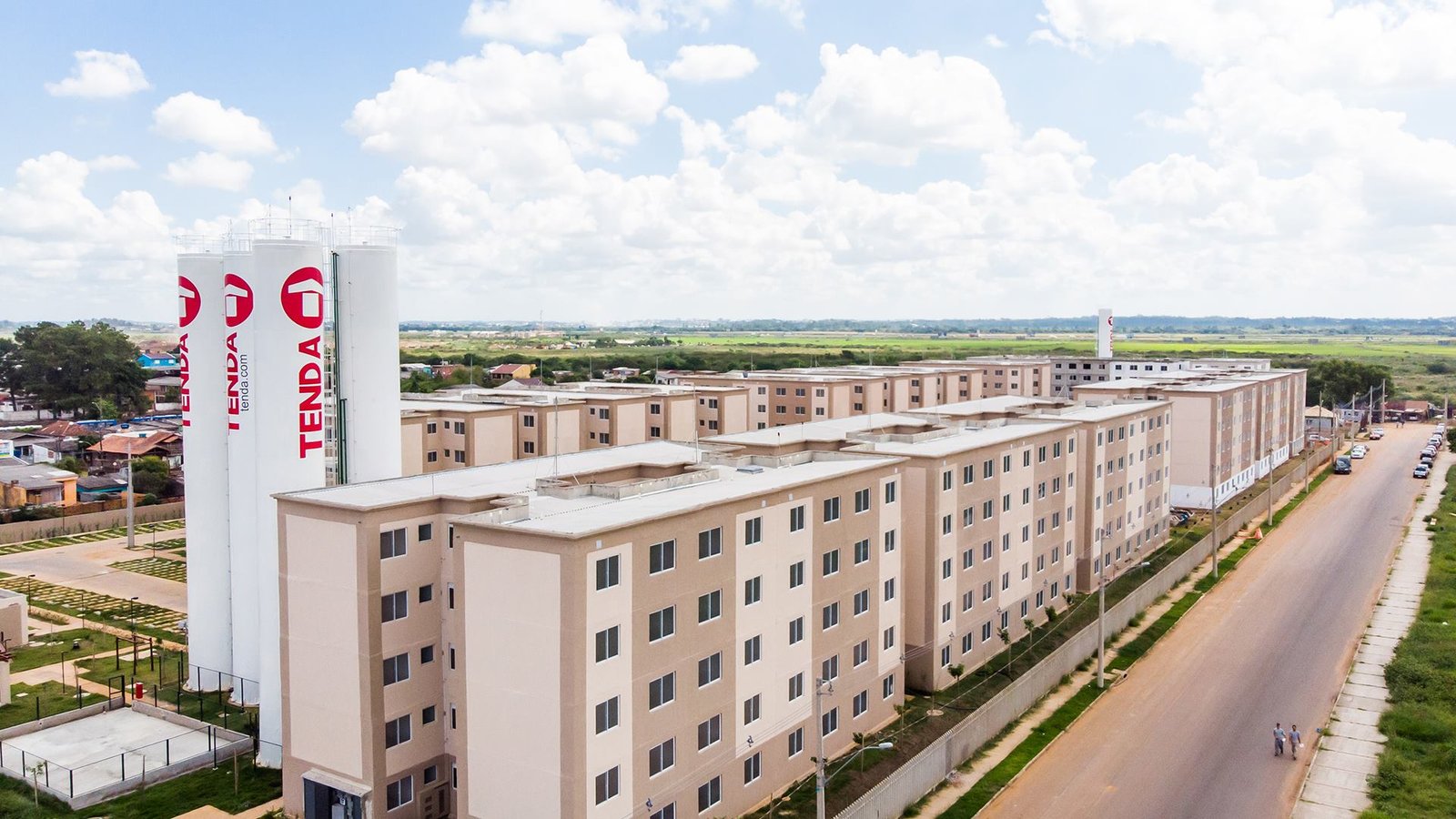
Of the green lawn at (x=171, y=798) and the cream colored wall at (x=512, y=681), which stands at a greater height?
the cream colored wall at (x=512, y=681)

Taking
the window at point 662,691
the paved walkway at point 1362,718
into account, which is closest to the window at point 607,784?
the window at point 662,691

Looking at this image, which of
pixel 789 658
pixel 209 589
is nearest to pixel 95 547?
pixel 209 589

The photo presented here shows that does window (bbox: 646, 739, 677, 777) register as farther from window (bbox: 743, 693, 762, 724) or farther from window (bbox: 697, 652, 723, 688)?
window (bbox: 743, 693, 762, 724)

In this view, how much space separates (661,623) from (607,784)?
14.9 feet

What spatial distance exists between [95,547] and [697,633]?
67967mm

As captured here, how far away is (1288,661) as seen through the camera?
49.5m

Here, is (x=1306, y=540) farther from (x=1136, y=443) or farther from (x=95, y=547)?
(x=95, y=547)

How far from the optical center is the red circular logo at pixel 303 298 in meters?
40.3

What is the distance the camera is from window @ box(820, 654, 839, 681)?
1454 inches

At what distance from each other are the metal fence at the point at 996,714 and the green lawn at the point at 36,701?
34.6 meters

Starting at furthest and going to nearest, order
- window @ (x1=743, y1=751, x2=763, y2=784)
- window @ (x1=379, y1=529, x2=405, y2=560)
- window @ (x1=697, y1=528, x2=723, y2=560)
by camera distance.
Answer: window @ (x1=743, y1=751, x2=763, y2=784)
window @ (x1=379, y1=529, x2=405, y2=560)
window @ (x1=697, y1=528, x2=723, y2=560)

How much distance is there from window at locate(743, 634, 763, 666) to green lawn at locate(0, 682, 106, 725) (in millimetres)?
30915

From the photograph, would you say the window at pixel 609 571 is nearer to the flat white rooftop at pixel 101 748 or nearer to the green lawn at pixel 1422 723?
the flat white rooftop at pixel 101 748

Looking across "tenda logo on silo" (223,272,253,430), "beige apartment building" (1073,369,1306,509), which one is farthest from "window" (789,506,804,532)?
"beige apartment building" (1073,369,1306,509)
